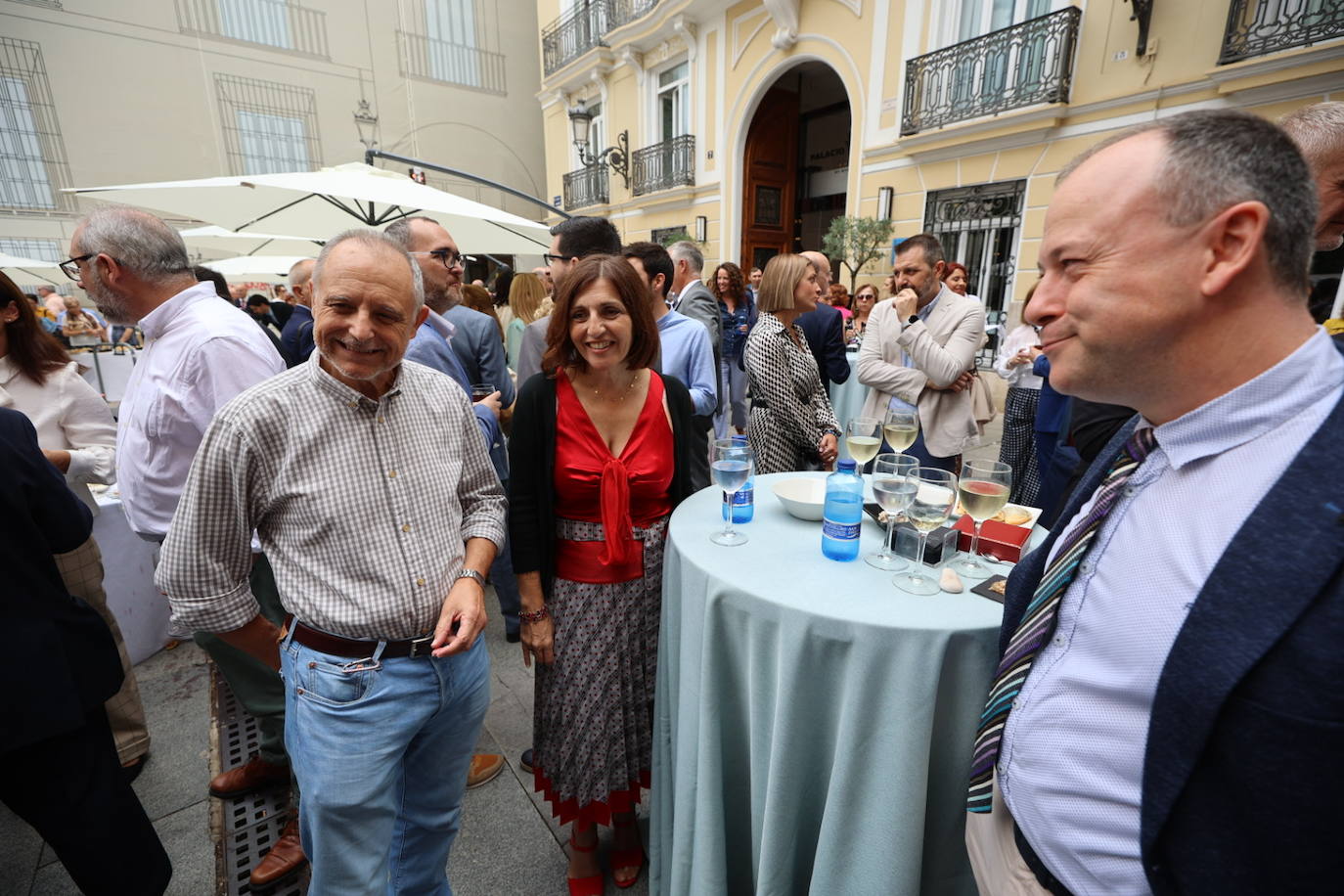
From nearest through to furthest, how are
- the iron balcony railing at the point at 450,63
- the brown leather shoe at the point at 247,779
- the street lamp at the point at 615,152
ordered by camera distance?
the brown leather shoe at the point at 247,779 < the street lamp at the point at 615,152 < the iron balcony railing at the point at 450,63

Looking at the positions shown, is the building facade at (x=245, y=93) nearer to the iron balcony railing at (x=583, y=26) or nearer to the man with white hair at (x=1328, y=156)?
the iron balcony railing at (x=583, y=26)

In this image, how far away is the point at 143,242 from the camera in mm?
2002

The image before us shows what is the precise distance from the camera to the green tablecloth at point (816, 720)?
124 centimetres

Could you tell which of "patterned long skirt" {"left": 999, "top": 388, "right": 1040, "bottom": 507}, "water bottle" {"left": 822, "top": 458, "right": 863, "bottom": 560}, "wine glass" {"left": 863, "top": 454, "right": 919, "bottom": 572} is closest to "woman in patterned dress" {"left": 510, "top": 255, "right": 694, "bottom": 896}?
"water bottle" {"left": 822, "top": 458, "right": 863, "bottom": 560}

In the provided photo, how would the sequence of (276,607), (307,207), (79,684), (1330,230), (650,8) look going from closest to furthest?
(1330,230) → (79,684) → (276,607) → (307,207) → (650,8)

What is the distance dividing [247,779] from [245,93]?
67.0ft

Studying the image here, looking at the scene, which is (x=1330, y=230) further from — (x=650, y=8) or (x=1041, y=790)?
(x=650, y=8)

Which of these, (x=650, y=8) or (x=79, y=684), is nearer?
(x=79, y=684)

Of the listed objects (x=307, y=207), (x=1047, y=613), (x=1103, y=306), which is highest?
(x=307, y=207)

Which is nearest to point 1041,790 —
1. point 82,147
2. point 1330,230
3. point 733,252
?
point 1330,230

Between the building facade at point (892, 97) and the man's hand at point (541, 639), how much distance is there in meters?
8.24

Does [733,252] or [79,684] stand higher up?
[733,252]

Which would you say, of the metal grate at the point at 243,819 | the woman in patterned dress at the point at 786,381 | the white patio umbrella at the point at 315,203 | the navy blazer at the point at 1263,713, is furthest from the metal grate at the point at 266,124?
the navy blazer at the point at 1263,713

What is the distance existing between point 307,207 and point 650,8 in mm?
11739
